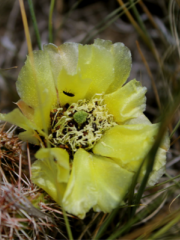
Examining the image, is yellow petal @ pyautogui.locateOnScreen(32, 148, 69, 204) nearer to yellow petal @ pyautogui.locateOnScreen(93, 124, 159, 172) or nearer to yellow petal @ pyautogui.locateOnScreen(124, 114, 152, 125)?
yellow petal @ pyautogui.locateOnScreen(93, 124, 159, 172)

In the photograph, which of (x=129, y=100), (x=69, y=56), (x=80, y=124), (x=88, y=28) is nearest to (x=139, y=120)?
(x=129, y=100)

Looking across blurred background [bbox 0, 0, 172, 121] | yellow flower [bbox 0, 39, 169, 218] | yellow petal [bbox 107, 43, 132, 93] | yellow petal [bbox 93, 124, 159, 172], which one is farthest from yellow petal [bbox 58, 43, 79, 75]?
blurred background [bbox 0, 0, 172, 121]

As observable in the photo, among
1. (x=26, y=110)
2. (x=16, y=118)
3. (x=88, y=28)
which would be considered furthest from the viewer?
(x=88, y=28)

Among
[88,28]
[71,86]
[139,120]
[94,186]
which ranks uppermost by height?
[88,28]

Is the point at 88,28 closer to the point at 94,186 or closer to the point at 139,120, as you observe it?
the point at 139,120

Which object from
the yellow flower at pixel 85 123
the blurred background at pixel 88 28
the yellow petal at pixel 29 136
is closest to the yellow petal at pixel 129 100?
the yellow flower at pixel 85 123

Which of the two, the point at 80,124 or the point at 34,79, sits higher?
the point at 34,79

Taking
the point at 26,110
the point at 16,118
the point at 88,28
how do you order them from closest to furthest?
the point at 16,118 < the point at 26,110 < the point at 88,28

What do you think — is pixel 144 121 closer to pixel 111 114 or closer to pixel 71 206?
pixel 111 114
